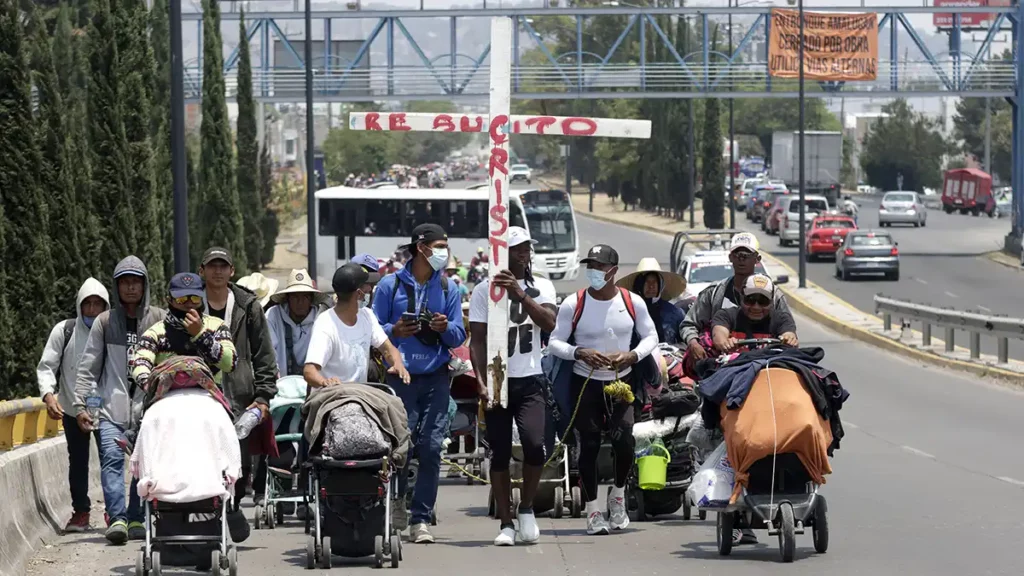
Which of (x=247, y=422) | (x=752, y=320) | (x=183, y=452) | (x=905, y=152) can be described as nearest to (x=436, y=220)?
(x=752, y=320)

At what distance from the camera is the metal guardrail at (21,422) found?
1384 centimetres

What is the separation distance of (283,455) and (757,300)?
3.60 metres

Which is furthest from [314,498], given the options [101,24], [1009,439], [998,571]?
[101,24]

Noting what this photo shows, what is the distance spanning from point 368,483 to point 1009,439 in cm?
996

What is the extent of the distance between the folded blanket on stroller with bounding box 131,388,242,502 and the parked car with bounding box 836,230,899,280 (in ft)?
142

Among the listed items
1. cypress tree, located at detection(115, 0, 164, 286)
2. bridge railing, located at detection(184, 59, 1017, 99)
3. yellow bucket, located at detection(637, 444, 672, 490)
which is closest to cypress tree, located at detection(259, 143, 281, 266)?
bridge railing, located at detection(184, 59, 1017, 99)

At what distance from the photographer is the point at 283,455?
38.7ft

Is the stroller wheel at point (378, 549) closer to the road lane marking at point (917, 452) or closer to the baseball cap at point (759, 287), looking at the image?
the baseball cap at point (759, 287)

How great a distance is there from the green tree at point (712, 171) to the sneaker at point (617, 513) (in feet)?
219

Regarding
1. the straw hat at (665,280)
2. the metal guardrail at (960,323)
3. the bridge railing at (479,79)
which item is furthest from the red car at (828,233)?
the straw hat at (665,280)

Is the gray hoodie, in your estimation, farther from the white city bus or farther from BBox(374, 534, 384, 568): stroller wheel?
the white city bus

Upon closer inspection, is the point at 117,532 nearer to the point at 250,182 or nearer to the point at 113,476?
the point at 113,476

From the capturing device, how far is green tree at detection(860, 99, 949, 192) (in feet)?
433

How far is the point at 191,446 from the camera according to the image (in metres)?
8.94
